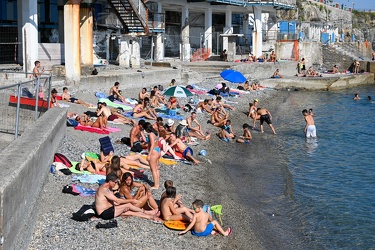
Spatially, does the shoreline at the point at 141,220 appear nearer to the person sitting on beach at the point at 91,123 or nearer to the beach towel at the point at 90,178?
the beach towel at the point at 90,178

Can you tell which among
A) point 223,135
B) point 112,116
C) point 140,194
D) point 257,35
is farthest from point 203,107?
point 257,35

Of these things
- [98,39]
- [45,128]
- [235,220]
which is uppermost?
[98,39]

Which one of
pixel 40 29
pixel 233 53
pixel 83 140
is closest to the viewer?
pixel 83 140

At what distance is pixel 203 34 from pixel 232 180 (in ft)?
97.7

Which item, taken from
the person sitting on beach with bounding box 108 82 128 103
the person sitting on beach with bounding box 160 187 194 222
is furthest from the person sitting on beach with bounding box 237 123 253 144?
the person sitting on beach with bounding box 160 187 194 222

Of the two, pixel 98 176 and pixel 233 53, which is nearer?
pixel 98 176

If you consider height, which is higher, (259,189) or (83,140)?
(83,140)

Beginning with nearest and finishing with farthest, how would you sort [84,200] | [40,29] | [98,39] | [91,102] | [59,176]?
[84,200] < [59,176] < [91,102] < [40,29] < [98,39]

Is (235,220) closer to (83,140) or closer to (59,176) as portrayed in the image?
(59,176)

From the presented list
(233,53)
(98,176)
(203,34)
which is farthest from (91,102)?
(203,34)

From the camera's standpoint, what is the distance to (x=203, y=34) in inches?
1692

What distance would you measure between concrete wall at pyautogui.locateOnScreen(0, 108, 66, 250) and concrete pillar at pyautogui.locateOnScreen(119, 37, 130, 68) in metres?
18.4

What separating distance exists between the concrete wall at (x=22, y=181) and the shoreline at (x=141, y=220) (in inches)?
13.1

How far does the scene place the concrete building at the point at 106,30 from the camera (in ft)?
74.1
